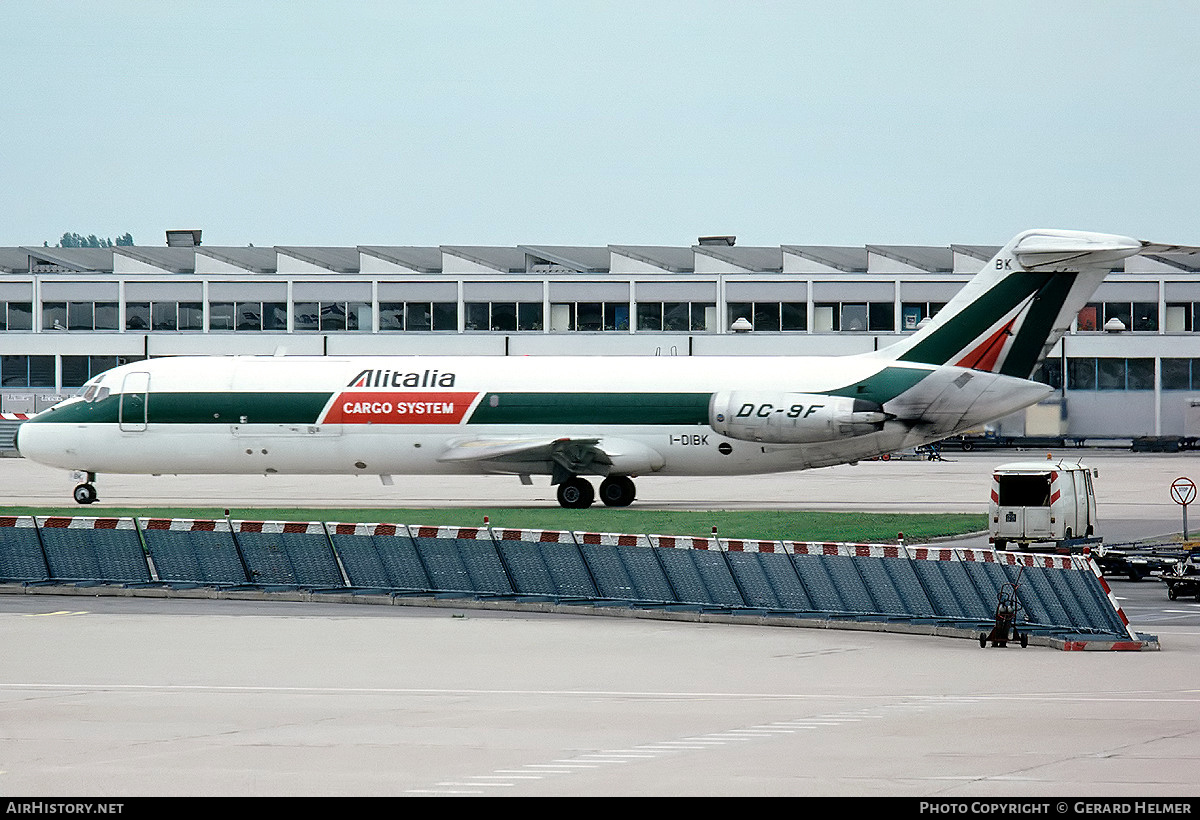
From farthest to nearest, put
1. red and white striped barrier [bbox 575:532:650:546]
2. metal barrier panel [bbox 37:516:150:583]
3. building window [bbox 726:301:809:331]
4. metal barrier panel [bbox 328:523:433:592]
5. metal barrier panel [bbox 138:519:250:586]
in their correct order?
building window [bbox 726:301:809:331], metal barrier panel [bbox 37:516:150:583], metal barrier panel [bbox 138:519:250:586], metal barrier panel [bbox 328:523:433:592], red and white striped barrier [bbox 575:532:650:546]

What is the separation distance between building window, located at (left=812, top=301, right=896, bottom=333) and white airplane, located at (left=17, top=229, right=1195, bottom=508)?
48416mm

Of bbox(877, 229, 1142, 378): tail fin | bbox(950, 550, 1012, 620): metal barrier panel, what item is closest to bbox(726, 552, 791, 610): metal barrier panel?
bbox(950, 550, 1012, 620): metal barrier panel

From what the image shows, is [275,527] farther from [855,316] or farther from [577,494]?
[855,316]

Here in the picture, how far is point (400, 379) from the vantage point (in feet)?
146

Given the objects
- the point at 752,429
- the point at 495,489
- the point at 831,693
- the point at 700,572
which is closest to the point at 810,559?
the point at 700,572

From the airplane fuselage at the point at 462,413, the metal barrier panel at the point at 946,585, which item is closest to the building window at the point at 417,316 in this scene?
the airplane fuselage at the point at 462,413

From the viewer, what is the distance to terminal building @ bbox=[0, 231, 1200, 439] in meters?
88.2

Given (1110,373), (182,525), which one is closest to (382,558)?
(182,525)

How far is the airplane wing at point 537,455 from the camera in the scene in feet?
142

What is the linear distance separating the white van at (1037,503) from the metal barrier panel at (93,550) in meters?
16.3

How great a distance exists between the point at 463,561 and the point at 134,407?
23.4m

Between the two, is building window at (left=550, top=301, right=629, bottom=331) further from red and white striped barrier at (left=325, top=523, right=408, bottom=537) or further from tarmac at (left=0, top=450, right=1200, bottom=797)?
tarmac at (left=0, top=450, right=1200, bottom=797)

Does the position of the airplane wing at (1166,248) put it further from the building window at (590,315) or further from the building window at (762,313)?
the building window at (590,315)
